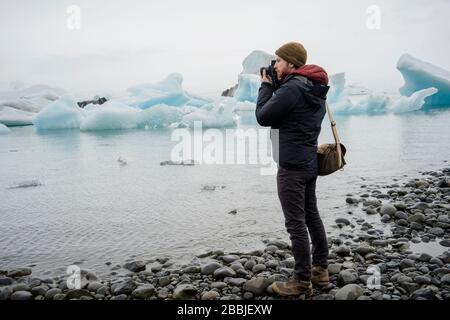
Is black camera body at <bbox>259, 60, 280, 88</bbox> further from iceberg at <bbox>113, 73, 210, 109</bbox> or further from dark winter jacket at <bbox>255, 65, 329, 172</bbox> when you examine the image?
iceberg at <bbox>113, 73, 210, 109</bbox>

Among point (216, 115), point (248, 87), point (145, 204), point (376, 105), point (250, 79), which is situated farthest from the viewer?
point (248, 87)

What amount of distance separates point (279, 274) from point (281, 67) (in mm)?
1713

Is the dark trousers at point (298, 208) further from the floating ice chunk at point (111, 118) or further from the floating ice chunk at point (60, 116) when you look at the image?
the floating ice chunk at point (60, 116)

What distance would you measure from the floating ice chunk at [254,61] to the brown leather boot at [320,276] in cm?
3419

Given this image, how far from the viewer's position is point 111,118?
877 inches

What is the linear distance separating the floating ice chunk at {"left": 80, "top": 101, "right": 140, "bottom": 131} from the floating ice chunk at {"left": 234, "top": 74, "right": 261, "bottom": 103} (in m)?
10.9

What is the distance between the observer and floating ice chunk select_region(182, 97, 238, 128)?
21.5 m

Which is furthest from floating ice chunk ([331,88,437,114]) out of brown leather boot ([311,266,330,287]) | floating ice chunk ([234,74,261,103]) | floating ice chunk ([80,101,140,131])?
brown leather boot ([311,266,330,287])

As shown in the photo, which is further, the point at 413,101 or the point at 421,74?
the point at 413,101

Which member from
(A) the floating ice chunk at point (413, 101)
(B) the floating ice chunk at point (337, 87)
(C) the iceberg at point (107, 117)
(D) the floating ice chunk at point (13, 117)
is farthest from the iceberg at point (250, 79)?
(D) the floating ice chunk at point (13, 117)

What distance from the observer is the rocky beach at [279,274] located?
10.8 feet

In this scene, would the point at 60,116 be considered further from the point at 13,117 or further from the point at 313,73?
the point at 313,73

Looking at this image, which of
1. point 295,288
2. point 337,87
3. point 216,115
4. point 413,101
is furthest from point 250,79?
point 295,288
